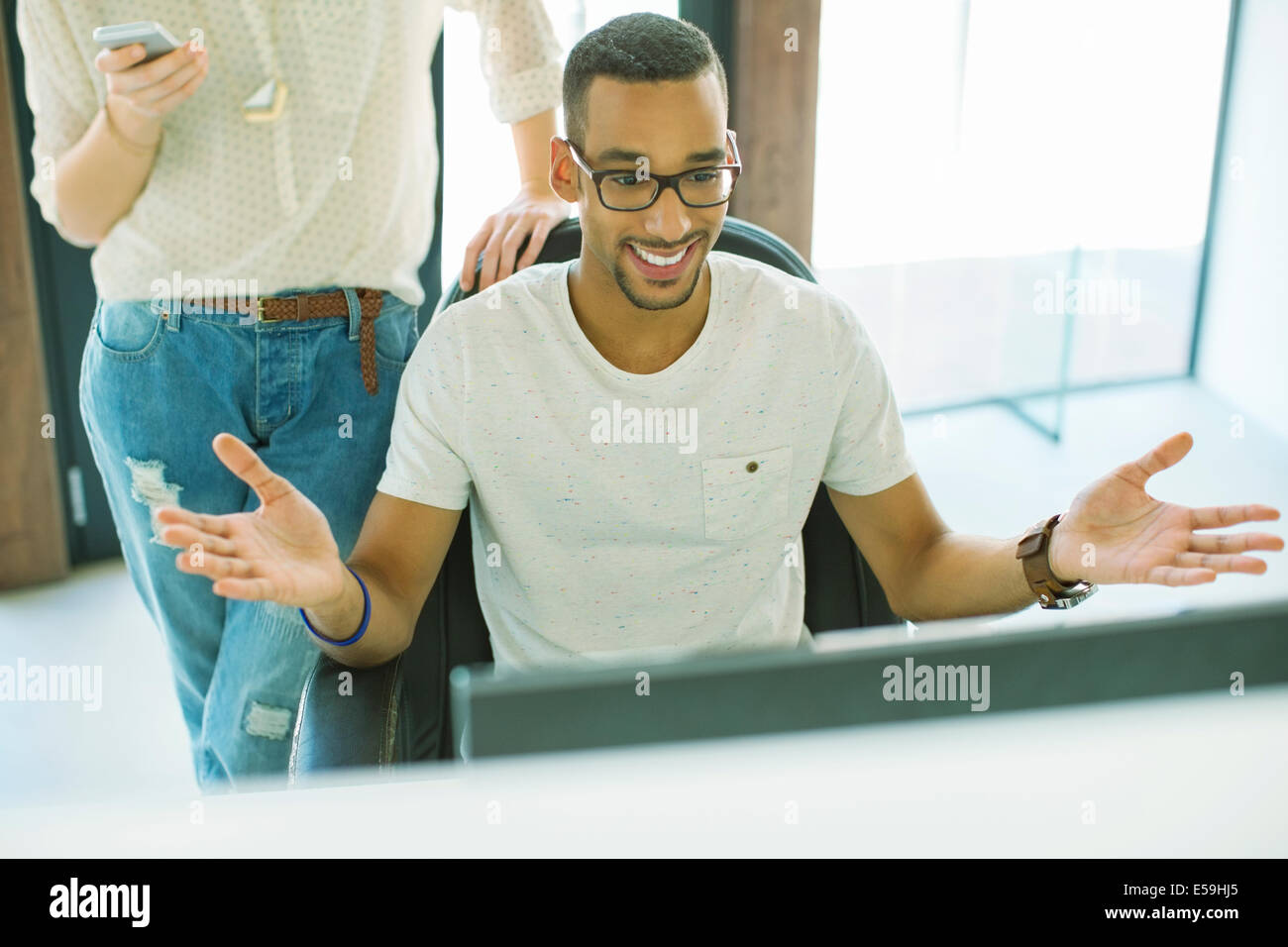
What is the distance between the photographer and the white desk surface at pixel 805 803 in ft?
1.18

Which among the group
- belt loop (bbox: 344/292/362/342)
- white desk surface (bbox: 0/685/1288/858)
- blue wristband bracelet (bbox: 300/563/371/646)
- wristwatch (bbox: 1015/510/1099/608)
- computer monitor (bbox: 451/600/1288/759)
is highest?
computer monitor (bbox: 451/600/1288/759)

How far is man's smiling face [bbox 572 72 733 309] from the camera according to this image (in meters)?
1.34

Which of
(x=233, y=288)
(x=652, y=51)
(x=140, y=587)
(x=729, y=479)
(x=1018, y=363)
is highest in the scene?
(x=652, y=51)

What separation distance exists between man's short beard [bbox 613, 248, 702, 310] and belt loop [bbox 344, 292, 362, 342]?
32 centimetres

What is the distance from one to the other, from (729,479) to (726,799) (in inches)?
42.6

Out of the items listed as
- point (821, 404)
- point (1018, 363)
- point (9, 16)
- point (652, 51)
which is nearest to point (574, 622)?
point (821, 404)

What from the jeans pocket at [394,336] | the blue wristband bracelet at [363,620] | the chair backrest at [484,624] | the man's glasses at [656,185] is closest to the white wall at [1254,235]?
the chair backrest at [484,624]

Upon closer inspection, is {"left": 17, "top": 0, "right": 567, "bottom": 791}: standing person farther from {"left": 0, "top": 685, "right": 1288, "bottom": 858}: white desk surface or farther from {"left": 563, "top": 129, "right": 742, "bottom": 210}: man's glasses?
{"left": 0, "top": 685, "right": 1288, "bottom": 858}: white desk surface

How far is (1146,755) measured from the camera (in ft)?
1.24

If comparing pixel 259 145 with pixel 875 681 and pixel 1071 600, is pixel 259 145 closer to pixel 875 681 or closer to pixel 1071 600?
pixel 1071 600

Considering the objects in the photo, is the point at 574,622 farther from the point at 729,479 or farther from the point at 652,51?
the point at 652,51

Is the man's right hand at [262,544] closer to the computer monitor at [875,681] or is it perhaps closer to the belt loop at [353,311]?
the belt loop at [353,311]

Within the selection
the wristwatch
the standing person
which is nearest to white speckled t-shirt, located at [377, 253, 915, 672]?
the standing person

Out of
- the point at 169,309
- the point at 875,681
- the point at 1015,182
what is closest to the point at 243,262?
the point at 169,309
